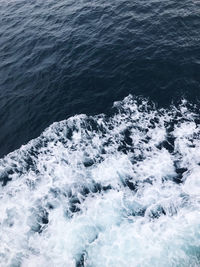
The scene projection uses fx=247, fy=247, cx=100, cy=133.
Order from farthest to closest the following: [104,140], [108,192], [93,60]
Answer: [93,60] < [104,140] < [108,192]

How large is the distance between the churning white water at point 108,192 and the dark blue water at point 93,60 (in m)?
2.18

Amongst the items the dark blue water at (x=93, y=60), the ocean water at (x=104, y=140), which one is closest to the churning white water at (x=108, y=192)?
the ocean water at (x=104, y=140)

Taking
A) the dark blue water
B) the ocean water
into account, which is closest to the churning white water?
the ocean water

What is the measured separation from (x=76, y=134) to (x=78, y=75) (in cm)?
884

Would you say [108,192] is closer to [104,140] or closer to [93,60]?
[104,140]

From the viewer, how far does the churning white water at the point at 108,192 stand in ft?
58.7

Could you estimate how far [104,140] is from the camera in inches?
962

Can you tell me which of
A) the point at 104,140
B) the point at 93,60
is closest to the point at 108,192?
the point at 104,140

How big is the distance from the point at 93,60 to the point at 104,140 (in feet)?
41.5

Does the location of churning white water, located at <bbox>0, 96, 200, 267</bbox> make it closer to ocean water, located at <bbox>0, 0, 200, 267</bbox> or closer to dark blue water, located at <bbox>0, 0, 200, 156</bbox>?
ocean water, located at <bbox>0, 0, 200, 267</bbox>

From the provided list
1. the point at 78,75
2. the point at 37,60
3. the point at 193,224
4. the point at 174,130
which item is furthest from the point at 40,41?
the point at 193,224

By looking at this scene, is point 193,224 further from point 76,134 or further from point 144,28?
point 144,28

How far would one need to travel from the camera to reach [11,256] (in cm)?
1866

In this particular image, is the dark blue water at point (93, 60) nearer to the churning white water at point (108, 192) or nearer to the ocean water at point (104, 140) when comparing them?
the ocean water at point (104, 140)
